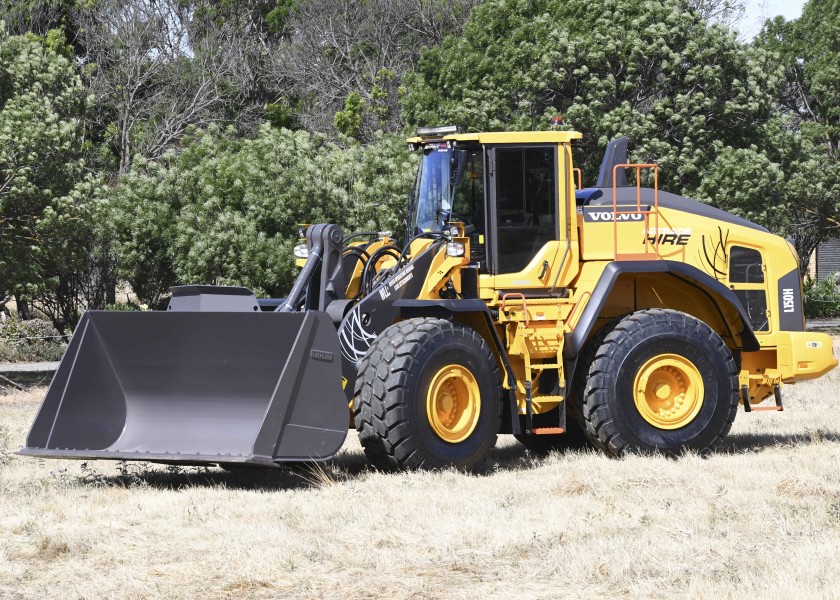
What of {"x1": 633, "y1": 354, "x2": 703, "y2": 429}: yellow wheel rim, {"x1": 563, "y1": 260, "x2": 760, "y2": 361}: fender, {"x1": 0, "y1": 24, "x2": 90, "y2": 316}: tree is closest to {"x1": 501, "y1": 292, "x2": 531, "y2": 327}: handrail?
{"x1": 563, "y1": 260, "x2": 760, "y2": 361}: fender

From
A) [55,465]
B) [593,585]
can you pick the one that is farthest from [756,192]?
[593,585]

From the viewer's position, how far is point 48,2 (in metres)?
39.2

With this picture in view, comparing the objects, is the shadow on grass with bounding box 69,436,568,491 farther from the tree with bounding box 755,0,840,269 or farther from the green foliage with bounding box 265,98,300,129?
the green foliage with bounding box 265,98,300,129

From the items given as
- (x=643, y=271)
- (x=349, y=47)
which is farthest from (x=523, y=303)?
(x=349, y=47)

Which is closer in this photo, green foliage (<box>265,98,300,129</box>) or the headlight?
the headlight

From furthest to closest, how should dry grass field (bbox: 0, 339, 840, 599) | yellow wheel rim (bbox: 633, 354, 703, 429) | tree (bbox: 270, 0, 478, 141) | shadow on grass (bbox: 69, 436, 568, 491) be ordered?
tree (bbox: 270, 0, 478, 141) < yellow wheel rim (bbox: 633, 354, 703, 429) < shadow on grass (bbox: 69, 436, 568, 491) < dry grass field (bbox: 0, 339, 840, 599)

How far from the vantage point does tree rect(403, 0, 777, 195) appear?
99.5 feet

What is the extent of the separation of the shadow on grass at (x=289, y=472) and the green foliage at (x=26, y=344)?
20.6m

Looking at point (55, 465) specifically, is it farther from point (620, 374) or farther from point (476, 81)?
point (476, 81)

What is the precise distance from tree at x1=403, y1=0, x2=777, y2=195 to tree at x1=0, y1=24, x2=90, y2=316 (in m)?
11.8

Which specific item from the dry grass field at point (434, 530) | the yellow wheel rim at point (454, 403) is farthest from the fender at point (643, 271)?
the yellow wheel rim at point (454, 403)

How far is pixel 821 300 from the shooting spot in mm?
39344

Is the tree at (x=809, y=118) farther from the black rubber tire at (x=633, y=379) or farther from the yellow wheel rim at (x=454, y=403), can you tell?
the yellow wheel rim at (x=454, y=403)

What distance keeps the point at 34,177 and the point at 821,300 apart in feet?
86.6
